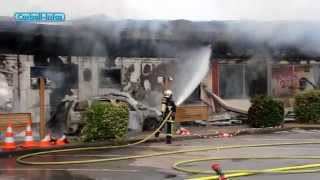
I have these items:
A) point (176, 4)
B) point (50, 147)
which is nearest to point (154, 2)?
point (176, 4)

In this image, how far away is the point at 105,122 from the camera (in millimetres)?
17531

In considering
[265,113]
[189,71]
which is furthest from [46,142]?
[265,113]

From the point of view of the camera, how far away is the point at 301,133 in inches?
830

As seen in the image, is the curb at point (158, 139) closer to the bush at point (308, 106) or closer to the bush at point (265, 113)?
the bush at point (265, 113)

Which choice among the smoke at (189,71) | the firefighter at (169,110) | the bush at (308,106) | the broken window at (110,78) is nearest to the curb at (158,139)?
the firefighter at (169,110)

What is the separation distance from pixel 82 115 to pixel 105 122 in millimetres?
2392

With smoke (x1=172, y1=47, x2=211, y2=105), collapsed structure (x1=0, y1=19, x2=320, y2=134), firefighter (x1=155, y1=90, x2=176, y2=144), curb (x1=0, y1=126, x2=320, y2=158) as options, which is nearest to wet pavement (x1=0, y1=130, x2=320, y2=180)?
firefighter (x1=155, y1=90, x2=176, y2=144)

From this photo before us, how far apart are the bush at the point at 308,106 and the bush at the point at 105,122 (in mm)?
8716

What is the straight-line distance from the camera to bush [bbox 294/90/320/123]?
23766 millimetres

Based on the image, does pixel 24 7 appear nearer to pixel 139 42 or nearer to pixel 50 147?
pixel 50 147

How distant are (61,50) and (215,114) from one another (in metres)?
7.25

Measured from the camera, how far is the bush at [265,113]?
2241 cm

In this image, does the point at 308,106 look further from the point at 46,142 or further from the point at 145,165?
the point at 145,165

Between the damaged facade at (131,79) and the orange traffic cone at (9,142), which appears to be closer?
the orange traffic cone at (9,142)
